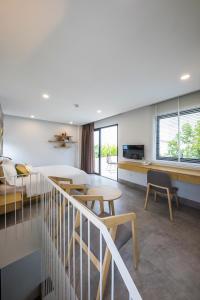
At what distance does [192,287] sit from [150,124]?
3.43 meters

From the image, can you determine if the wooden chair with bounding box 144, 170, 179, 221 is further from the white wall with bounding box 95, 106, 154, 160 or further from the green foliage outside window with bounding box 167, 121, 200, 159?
the white wall with bounding box 95, 106, 154, 160

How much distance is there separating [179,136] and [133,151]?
1393mm

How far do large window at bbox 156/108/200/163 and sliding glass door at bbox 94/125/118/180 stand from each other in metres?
2.03

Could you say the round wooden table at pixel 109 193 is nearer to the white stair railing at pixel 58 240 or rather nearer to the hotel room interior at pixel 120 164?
the hotel room interior at pixel 120 164

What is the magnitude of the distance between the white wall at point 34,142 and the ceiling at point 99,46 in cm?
263

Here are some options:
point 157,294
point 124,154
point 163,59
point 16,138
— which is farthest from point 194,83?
point 16,138

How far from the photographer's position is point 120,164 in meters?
4.33

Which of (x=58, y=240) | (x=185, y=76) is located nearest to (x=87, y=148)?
(x=185, y=76)

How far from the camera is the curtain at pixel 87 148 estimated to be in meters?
6.45

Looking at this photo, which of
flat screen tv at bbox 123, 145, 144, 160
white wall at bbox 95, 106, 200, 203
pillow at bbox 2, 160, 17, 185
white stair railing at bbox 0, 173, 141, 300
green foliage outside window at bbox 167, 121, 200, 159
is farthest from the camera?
flat screen tv at bbox 123, 145, 144, 160

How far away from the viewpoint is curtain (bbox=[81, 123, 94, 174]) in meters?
6.45

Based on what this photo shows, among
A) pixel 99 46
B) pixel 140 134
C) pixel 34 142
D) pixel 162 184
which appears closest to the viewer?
pixel 99 46

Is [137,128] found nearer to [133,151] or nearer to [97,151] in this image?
[133,151]

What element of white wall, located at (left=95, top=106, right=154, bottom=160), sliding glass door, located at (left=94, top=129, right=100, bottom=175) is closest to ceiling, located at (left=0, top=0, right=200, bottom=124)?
white wall, located at (left=95, top=106, right=154, bottom=160)
